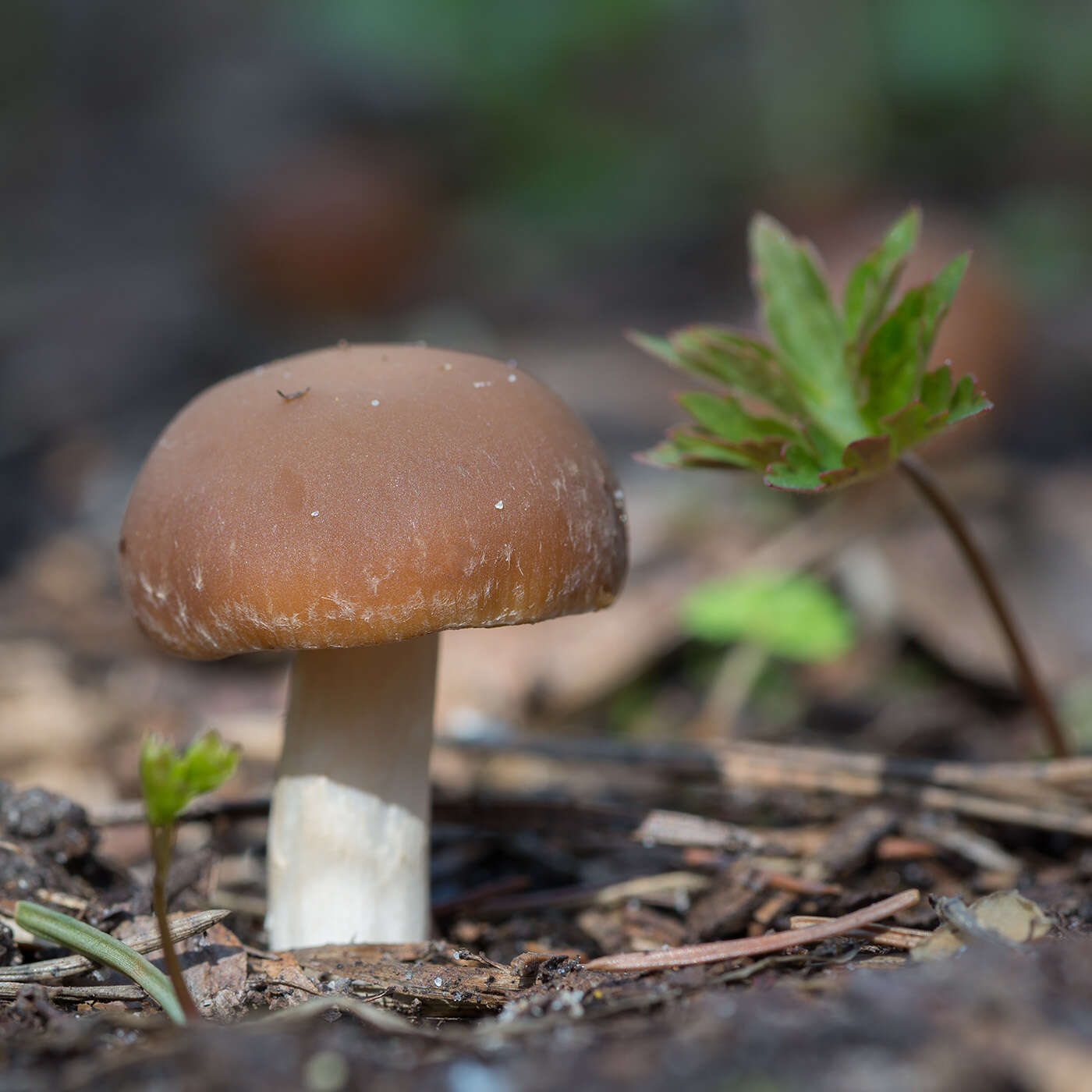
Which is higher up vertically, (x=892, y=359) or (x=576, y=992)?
(x=892, y=359)

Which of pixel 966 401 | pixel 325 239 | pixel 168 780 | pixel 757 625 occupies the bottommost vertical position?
pixel 168 780

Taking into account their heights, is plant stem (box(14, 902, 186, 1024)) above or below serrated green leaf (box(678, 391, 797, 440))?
below

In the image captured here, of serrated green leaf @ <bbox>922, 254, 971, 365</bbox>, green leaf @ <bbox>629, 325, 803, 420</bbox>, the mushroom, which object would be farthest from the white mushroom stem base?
serrated green leaf @ <bbox>922, 254, 971, 365</bbox>

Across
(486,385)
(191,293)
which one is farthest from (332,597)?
(191,293)

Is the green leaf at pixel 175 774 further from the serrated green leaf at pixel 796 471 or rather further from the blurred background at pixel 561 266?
the blurred background at pixel 561 266

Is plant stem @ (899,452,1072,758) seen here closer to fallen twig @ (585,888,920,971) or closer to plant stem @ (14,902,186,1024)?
fallen twig @ (585,888,920,971)

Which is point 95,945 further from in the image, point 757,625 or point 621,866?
point 757,625

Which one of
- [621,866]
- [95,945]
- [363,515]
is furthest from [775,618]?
[95,945]
